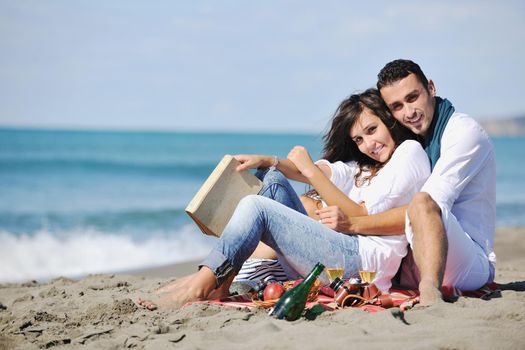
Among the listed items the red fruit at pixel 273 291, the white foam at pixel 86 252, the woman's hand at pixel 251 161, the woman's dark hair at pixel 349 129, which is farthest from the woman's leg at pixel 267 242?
the white foam at pixel 86 252

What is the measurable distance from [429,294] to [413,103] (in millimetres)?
1341

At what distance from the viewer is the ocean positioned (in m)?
10.4

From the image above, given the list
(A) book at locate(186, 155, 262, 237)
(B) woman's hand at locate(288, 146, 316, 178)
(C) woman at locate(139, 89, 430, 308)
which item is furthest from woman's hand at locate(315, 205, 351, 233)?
(A) book at locate(186, 155, 262, 237)

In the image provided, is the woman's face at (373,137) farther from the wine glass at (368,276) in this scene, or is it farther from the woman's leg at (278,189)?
the wine glass at (368,276)

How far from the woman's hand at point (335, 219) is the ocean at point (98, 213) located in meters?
1.14

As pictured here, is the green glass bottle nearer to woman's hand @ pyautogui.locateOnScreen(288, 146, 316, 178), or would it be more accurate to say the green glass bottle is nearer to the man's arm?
the man's arm

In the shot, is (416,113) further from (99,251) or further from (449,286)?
(99,251)

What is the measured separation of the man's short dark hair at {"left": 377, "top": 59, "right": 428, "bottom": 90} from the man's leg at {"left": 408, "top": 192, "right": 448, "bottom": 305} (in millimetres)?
980

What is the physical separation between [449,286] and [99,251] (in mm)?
7736

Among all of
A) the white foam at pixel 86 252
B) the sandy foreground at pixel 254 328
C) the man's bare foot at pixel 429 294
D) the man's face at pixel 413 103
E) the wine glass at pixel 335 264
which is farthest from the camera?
the white foam at pixel 86 252

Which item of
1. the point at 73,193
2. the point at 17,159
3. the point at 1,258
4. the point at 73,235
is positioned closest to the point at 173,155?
the point at 17,159

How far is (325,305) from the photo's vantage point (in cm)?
429

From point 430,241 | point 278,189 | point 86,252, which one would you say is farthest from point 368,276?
point 86,252

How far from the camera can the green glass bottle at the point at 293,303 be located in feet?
13.1
